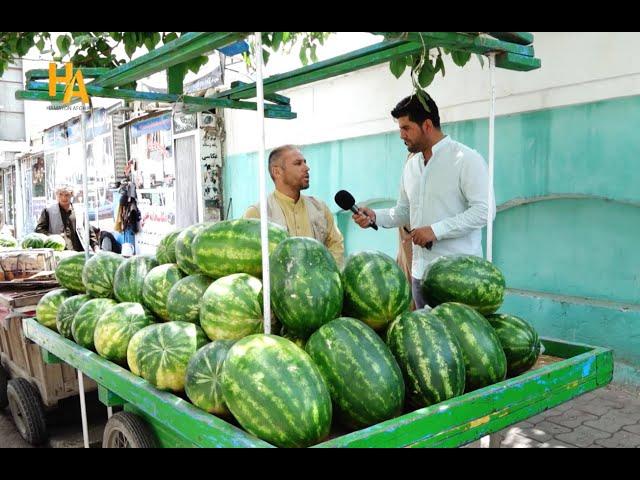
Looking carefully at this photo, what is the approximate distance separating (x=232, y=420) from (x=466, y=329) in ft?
2.92

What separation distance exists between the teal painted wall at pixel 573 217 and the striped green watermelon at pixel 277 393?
3831 millimetres

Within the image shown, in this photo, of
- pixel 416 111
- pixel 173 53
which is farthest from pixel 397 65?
pixel 173 53

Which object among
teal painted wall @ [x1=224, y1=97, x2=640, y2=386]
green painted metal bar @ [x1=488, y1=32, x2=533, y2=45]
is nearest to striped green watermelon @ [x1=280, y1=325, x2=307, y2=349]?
green painted metal bar @ [x1=488, y1=32, x2=533, y2=45]

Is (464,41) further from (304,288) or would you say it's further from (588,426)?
(588,426)

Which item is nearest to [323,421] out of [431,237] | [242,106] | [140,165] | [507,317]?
[507,317]

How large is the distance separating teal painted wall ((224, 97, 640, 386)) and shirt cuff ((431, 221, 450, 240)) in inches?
85.1

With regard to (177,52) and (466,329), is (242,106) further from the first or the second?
(466,329)

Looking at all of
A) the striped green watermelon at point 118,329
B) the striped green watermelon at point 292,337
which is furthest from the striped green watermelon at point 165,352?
the striped green watermelon at point 292,337

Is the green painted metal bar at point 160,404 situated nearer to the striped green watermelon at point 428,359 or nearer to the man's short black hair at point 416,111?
the striped green watermelon at point 428,359

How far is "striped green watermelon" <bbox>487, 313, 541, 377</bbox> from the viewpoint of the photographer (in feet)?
7.16

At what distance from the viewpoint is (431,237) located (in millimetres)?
3283

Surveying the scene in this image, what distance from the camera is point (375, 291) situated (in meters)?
2.10

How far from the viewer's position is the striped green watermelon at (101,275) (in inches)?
123

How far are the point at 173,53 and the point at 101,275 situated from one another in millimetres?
1420
